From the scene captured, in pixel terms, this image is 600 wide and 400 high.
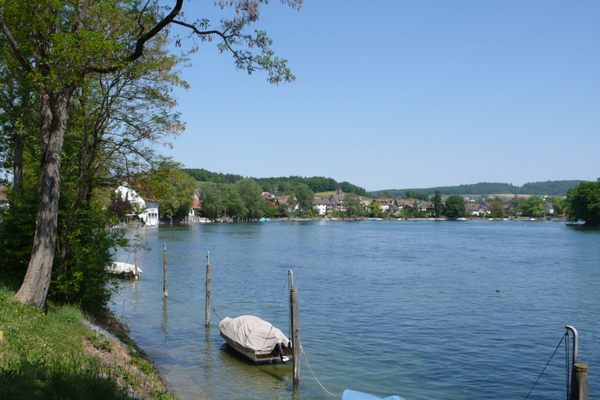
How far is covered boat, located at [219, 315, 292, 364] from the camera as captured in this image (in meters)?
21.7

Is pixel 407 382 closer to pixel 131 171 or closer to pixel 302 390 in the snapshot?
pixel 302 390

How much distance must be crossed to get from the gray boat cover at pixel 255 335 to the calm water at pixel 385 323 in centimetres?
74

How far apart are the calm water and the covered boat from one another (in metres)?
0.47

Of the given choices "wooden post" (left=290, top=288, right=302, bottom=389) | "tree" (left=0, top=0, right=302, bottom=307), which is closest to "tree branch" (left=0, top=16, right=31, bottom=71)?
"tree" (left=0, top=0, right=302, bottom=307)

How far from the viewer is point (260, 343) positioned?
71.7 feet

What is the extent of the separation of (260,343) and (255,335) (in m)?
0.51

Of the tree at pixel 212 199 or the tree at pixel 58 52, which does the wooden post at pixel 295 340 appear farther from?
the tree at pixel 212 199

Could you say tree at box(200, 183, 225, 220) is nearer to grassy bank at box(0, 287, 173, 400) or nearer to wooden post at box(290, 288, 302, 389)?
wooden post at box(290, 288, 302, 389)

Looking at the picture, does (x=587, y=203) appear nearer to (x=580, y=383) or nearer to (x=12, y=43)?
(x=580, y=383)

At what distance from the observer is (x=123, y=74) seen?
1786 centimetres

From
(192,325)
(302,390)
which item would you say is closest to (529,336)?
(302,390)

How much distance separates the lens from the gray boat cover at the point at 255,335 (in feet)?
71.5

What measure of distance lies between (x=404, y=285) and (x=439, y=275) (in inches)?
310

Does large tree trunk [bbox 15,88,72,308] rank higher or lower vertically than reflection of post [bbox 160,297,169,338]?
higher
